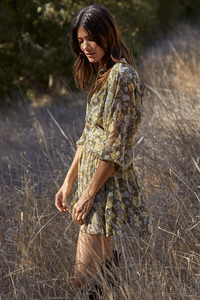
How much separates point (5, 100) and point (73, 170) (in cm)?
567

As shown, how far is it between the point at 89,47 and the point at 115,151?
0.48 meters

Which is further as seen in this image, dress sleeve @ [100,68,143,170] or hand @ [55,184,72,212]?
hand @ [55,184,72,212]

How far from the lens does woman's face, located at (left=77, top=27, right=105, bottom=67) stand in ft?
5.20

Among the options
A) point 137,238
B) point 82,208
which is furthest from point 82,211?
point 137,238

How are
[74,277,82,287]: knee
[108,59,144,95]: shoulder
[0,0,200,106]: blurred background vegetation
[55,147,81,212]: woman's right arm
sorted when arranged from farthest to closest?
1. [0,0,200,106]: blurred background vegetation
2. [55,147,81,212]: woman's right arm
3. [74,277,82,287]: knee
4. [108,59,144,95]: shoulder

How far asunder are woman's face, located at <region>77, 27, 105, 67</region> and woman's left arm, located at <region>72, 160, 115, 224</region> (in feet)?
1.55

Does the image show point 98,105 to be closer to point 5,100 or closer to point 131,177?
point 131,177

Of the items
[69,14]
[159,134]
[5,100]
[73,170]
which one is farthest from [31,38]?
[73,170]

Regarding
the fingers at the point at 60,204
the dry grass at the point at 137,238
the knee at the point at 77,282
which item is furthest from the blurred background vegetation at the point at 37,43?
the knee at the point at 77,282

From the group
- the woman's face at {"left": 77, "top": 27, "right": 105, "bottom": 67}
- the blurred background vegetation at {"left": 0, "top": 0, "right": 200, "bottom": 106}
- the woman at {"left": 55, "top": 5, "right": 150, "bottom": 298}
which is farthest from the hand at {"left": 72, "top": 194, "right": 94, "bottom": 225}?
the blurred background vegetation at {"left": 0, "top": 0, "right": 200, "bottom": 106}

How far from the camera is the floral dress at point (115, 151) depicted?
150 cm

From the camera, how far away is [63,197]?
5.99 ft

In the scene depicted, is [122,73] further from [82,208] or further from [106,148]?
[82,208]

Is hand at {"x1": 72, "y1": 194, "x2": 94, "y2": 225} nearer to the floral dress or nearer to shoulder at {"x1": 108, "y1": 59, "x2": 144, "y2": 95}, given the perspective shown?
the floral dress
